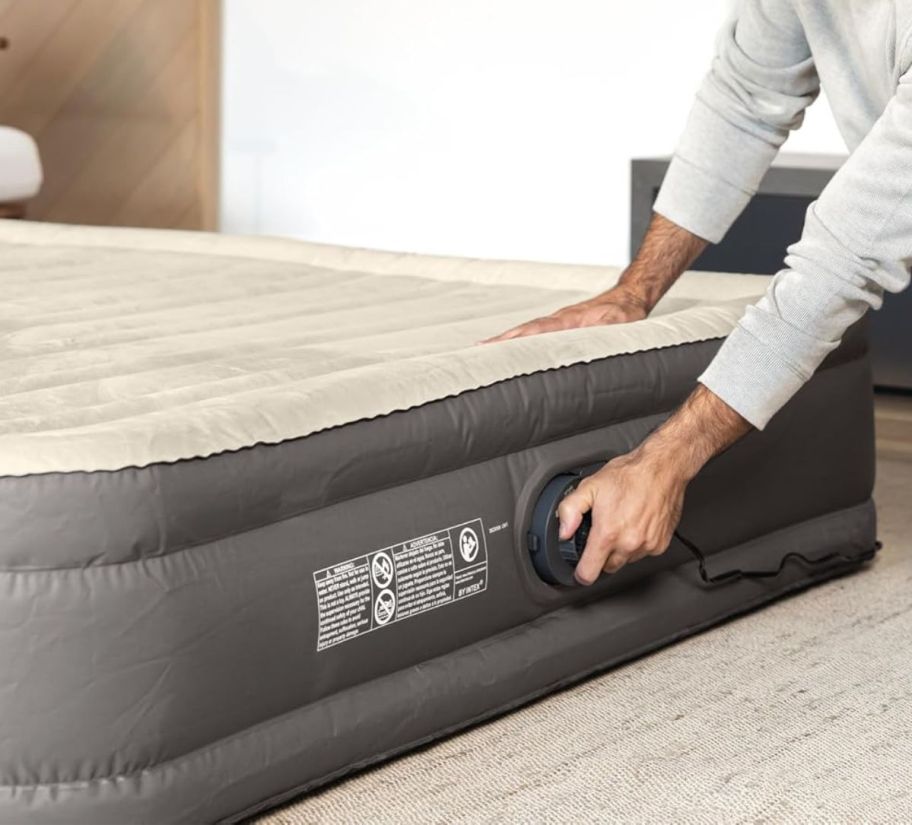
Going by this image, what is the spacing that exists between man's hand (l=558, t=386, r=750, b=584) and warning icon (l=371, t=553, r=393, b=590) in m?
0.20

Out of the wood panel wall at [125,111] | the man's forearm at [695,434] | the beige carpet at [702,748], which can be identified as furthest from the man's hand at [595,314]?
the wood panel wall at [125,111]

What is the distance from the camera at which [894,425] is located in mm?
2895

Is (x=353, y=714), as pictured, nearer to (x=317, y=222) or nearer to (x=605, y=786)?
(x=605, y=786)

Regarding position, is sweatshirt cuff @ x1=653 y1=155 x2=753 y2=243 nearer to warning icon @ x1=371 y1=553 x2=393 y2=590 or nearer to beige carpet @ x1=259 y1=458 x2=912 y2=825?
beige carpet @ x1=259 y1=458 x2=912 y2=825

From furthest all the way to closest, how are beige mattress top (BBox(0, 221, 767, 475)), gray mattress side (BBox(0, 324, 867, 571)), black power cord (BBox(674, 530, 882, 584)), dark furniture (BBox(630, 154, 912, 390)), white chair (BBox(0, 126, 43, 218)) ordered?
white chair (BBox(0, 126, 43, 218))
dark furniture (BBox(630, 154, 912, 390))
black power cord (BBox(674, 530, 882, 584))
beige mattress top (BBox(0, 221, 767, 475))
gray mattress side (BBox(0, 324, 867, 571))

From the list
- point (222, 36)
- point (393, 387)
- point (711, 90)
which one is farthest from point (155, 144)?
point (393, 387)

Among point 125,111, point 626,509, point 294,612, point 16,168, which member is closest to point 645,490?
point 626,509

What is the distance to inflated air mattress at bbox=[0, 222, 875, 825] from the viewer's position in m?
1.14

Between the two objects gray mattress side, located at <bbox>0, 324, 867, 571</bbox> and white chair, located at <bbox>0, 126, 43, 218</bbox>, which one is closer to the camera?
gray mattress side, located at <bbox>0, 324, 867, 571</bbox>

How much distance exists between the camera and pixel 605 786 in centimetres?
133

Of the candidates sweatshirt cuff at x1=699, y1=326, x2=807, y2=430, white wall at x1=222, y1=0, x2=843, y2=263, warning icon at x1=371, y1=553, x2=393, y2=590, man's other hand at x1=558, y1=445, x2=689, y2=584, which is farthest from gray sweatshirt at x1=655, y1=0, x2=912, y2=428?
white wall at x1=222, y1=0, x2=843, y2=263

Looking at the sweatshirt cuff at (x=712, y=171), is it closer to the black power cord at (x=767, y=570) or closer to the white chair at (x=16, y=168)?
Result: the black power cord at (x=767, y=570)

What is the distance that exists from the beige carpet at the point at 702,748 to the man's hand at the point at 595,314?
0.38 metres

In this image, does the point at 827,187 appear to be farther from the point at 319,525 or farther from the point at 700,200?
the point at 319,525
